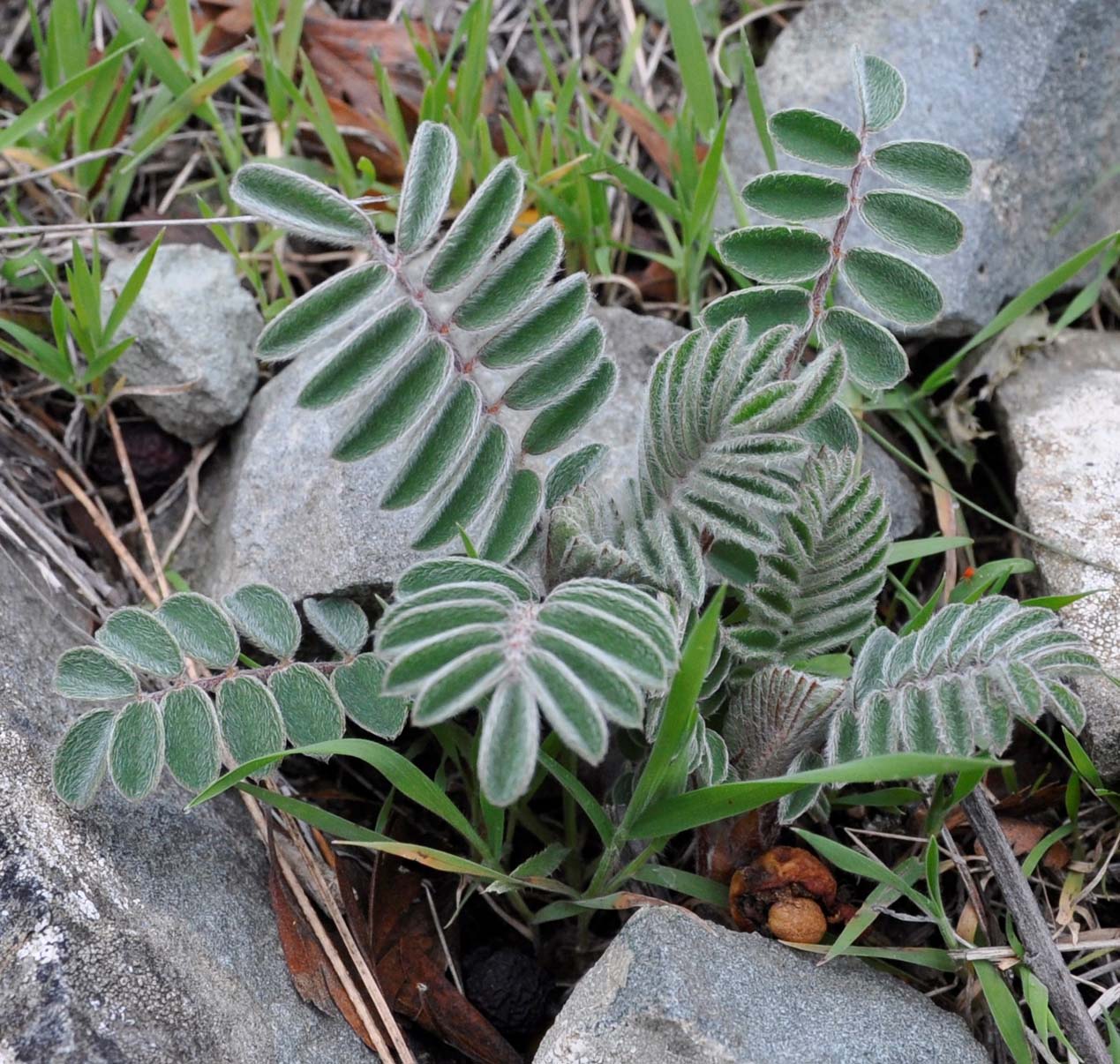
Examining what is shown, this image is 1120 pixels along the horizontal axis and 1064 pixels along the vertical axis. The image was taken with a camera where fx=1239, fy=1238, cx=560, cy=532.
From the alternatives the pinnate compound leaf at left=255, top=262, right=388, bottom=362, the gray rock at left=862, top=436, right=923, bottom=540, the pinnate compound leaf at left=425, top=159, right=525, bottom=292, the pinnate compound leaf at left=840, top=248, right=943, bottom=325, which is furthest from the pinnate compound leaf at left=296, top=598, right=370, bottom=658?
the gray rock at left=862, top=436, right=923, bottom=540

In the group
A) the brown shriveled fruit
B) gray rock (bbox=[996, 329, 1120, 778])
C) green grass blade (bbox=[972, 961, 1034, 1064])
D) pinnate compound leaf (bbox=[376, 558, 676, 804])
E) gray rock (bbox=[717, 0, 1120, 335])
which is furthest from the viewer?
gray rock (bbox=[717, 0, 1120, 335])

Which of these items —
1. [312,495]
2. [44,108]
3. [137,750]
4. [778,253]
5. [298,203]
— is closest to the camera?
[298,203]

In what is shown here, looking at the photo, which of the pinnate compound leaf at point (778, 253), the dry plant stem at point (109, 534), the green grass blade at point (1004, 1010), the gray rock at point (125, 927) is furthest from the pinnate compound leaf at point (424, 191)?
the green grass blade at point (1004, 1010)

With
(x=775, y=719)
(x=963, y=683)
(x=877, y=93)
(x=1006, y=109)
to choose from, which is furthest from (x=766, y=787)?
(x=1006, y=109)

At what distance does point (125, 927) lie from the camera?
1783mm

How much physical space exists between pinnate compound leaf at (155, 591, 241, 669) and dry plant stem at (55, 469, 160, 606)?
22.3 inches

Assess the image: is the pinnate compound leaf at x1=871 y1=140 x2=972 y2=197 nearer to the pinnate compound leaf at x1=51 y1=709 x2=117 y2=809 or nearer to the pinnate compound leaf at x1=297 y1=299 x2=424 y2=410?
the pinnate compound leaf at x1=297 y1=299 x2=424 y2=410

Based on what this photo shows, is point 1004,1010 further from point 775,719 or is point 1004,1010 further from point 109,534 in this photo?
point 109,534

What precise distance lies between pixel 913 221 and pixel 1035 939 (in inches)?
45.0

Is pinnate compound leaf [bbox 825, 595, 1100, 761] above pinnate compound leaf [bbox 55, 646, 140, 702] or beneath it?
above

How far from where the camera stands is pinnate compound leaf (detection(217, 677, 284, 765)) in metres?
1.84

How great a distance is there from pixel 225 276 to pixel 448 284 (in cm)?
114

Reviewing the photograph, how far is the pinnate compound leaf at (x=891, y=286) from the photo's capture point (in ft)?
6.34

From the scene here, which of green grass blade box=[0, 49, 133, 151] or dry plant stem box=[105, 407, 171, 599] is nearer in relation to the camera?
dry plant stem box=[105, 407, 171, 599]
